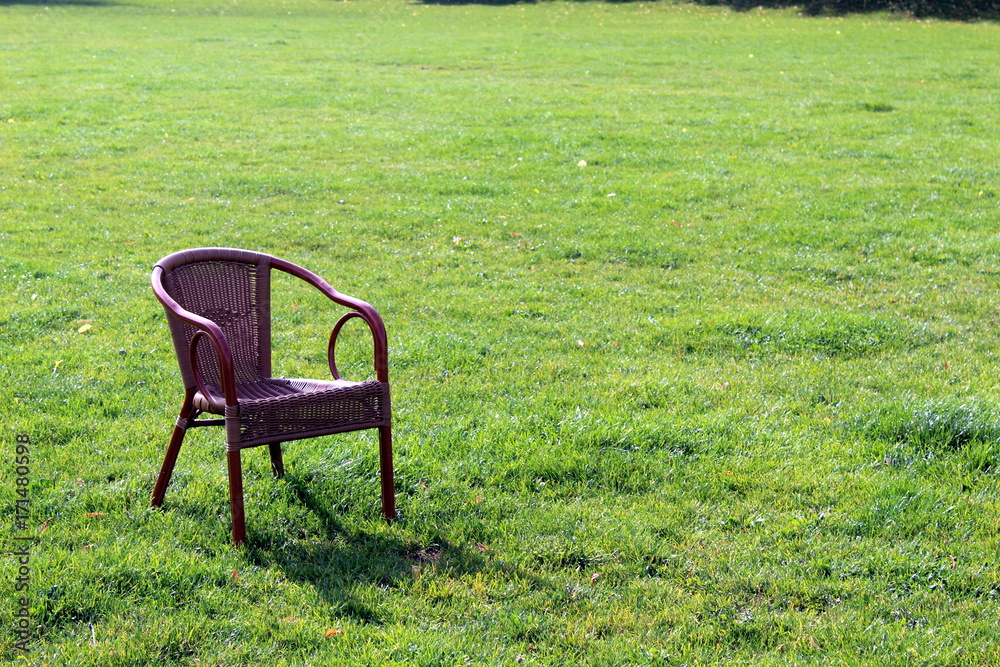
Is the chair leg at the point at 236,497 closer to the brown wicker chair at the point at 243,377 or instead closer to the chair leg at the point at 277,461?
the brown wicker chair at the point at 243,377

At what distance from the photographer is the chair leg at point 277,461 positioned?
4.20m

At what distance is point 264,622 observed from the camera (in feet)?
10.7

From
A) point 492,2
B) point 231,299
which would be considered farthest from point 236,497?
point 492,2

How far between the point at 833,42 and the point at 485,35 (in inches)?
367

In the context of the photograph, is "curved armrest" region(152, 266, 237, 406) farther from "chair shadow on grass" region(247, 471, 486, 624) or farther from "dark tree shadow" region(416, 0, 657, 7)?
"dark tree shadow" region(416, 0, 657, 7)

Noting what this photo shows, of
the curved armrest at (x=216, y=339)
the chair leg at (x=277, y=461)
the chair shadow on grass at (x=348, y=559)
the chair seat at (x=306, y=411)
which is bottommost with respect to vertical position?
the chair shadow on grass at (x=348, y=559)

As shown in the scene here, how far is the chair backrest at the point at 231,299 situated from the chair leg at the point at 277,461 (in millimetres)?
322

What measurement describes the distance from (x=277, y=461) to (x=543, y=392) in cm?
162

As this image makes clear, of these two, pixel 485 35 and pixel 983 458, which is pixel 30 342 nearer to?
pixel 983 458

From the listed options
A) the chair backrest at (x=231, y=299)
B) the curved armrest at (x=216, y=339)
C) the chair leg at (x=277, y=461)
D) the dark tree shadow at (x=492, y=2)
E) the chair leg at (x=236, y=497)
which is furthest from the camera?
the dark tree shadow at (x=492, y=2)

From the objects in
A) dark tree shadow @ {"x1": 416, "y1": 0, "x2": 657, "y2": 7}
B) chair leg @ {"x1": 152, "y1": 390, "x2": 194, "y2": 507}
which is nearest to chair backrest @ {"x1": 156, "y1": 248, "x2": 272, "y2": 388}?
chair leg @ {"x1": 152, "y1": 390, "x2": 194, "y2": 507}

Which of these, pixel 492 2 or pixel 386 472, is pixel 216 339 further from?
pixel 492 2

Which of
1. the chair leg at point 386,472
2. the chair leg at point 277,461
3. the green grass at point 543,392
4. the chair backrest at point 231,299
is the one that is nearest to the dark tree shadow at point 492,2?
the green grass at point 543,392

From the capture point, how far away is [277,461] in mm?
4223
